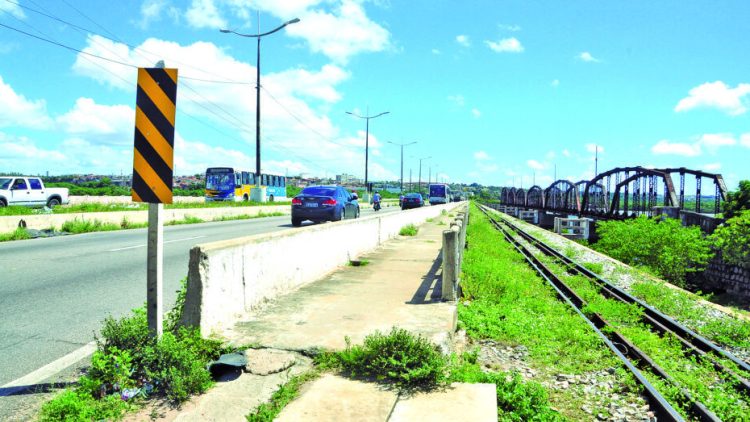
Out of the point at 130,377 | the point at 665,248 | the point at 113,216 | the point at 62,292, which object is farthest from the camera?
the point at 113,216

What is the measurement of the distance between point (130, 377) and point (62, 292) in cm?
439

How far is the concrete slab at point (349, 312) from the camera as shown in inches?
190

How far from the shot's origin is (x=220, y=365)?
159 inches

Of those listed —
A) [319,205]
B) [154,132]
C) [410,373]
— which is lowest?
[410,373]

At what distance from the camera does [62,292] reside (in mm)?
7230

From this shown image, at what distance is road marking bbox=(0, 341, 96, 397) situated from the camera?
370 cm

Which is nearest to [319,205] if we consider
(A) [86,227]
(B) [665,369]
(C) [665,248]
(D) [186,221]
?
(D) [186,221]

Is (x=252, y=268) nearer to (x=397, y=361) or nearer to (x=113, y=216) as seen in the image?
(x=397, y=361)

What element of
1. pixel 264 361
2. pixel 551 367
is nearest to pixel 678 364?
pixel 551 367

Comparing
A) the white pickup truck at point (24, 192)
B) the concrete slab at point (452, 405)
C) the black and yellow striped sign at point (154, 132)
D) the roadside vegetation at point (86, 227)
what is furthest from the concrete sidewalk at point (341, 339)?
the white pickup truck at point (24, 192)

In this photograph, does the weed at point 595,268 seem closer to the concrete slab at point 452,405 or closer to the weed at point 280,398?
the concrete slab at point 452,405

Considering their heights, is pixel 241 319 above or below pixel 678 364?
above

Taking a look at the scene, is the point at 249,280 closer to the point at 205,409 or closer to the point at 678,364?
the point at 205,409

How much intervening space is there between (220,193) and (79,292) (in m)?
33.0
